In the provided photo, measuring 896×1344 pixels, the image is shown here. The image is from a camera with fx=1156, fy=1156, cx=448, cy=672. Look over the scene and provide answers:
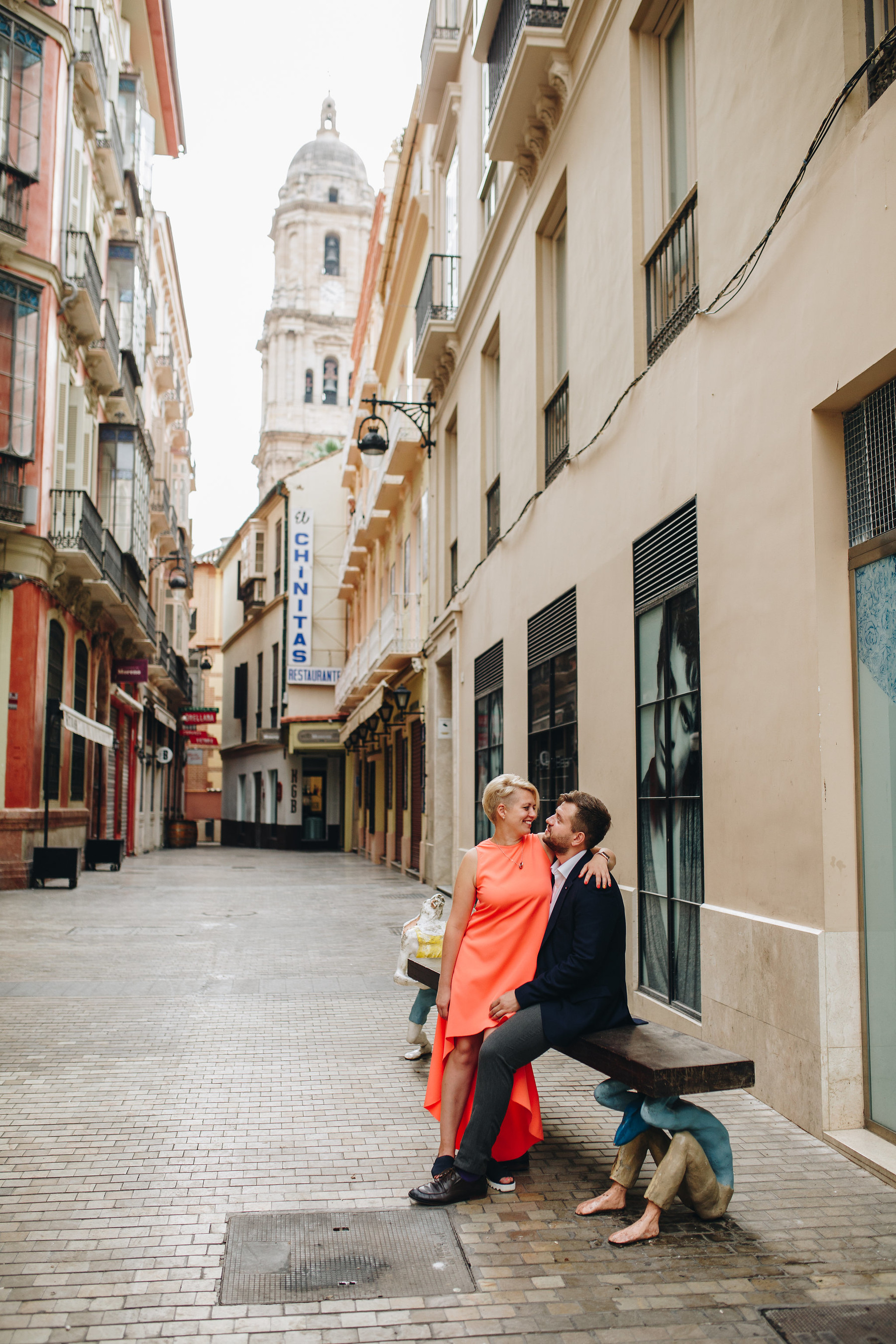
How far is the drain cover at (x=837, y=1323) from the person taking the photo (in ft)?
10.5

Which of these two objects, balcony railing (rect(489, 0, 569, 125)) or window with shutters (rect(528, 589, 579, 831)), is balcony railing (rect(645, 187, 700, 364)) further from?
balcony railing (rect(489, 0, 569, 125))

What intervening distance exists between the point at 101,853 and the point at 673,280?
Answer: 17.7m

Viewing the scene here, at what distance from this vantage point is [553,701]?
10.6 meters

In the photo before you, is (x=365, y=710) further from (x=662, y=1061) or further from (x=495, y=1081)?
(x=662, y=1061)

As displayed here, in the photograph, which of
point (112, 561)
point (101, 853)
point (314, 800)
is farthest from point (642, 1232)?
point (314, 800)

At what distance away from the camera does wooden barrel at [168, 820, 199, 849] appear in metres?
40.2

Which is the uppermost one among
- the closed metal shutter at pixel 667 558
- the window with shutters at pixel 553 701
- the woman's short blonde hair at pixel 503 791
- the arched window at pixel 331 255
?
the arched window at pixel 331 255

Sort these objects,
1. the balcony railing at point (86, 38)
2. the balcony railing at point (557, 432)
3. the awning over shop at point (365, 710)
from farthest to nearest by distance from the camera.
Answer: the awning over shop at point (365, 710), the balcony railing at point (86, 38), the balcony railing at point (557, 432)

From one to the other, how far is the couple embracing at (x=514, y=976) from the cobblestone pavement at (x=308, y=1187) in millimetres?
235

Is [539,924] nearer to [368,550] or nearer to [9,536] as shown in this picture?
[9,536]

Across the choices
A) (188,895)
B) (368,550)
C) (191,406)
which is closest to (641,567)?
(188,895)

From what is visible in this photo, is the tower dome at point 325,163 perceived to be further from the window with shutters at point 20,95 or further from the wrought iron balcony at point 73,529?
the wrought iron balcony at point 73,529

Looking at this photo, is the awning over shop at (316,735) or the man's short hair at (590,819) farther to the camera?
the awning over shop at (316,735)

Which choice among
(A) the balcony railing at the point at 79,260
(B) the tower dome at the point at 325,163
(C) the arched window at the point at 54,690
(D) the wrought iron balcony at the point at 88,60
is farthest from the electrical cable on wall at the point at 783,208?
(B) the tower dome at the point at 325,163
